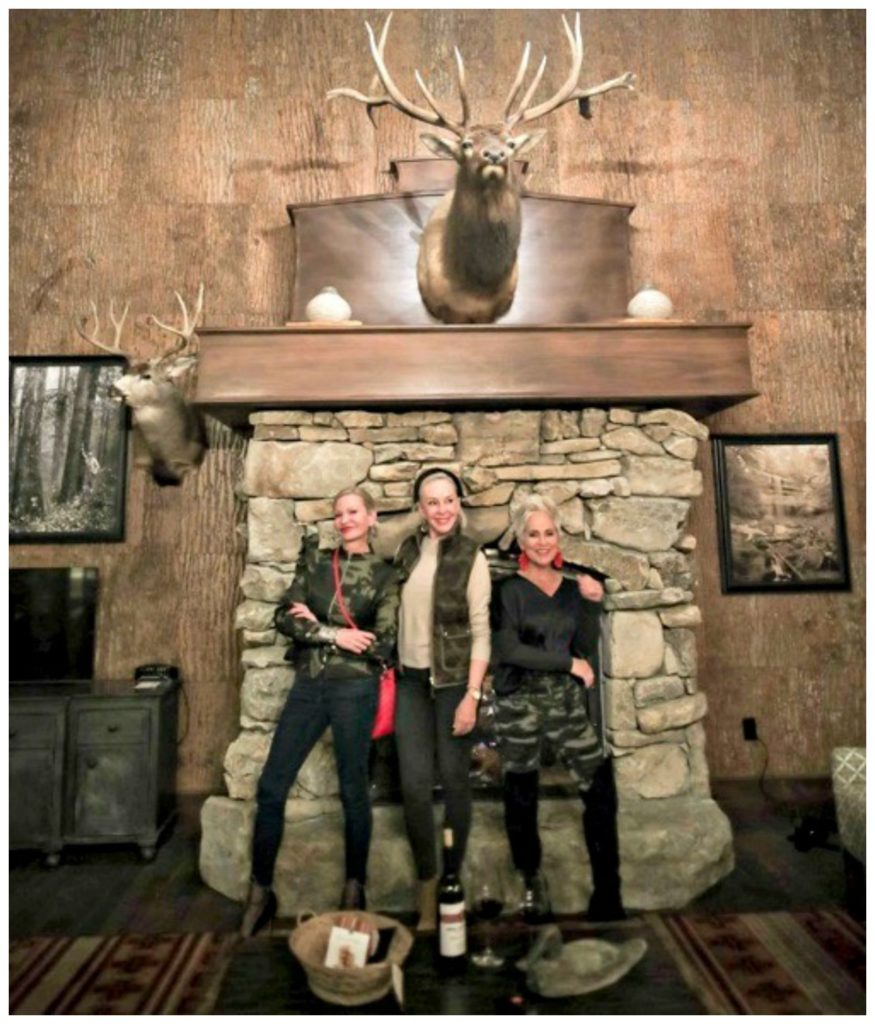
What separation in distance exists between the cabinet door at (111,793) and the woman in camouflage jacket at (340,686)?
907mm

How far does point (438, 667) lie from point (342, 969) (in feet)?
3.24

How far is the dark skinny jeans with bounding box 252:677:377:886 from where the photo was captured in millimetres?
2590

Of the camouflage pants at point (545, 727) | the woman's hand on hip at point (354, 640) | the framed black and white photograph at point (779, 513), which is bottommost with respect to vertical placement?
the camouflage pants at point (545, 727)

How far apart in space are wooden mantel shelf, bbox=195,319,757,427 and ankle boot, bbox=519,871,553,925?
1.91 metres

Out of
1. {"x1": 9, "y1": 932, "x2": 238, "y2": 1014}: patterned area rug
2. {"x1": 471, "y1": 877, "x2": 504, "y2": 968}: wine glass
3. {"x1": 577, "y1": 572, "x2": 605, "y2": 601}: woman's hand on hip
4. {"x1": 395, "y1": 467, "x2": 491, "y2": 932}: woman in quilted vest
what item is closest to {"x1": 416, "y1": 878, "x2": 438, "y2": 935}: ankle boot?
{"x1": 395, "y1": 467, "x2": 491, "y2": 932}: woman in quilted vest

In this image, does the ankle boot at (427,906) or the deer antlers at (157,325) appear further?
the deer antlers at (157,325)

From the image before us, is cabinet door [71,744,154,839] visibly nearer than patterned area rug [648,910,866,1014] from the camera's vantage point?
No

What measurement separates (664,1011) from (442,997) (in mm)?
682

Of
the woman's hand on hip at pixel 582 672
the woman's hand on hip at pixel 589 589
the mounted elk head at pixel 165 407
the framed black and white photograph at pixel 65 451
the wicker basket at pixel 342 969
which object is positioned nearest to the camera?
the wicker basket at pixel 342 969

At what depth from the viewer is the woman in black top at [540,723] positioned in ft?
8.52

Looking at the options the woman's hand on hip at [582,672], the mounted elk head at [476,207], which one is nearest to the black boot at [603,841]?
the woman's hand on hip at [582,672]

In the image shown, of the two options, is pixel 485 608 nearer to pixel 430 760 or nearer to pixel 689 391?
pixel 430 760

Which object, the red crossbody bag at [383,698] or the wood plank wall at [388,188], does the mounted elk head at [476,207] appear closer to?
the wood plank wall at [388,188]

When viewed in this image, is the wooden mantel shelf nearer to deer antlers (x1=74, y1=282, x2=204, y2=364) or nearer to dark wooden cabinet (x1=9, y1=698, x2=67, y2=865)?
deer antlers (x1=74, y1=282, x2=204, y2=364)
